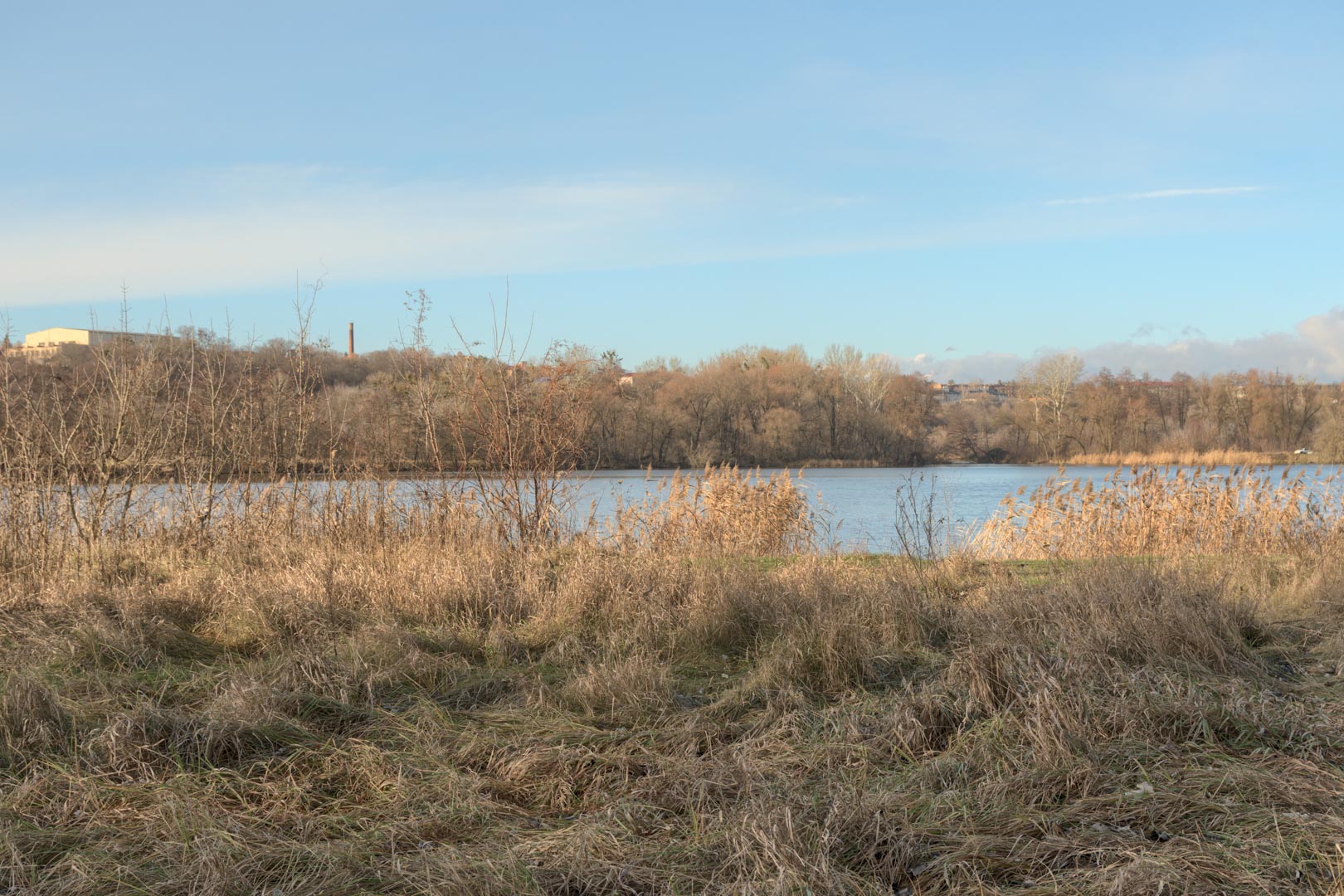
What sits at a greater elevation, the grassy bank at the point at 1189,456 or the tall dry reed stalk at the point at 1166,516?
the tall dry reed stalk at the point at 1166,516

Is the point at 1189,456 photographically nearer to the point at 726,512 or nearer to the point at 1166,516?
the point at 1166,516

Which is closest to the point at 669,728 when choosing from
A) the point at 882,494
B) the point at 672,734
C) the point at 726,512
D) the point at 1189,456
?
the point at 672,734

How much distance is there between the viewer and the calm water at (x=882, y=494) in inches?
429

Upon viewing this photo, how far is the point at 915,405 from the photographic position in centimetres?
5262

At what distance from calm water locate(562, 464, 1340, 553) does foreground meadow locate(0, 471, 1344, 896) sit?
243 cm

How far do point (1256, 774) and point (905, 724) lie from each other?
4.23 ft

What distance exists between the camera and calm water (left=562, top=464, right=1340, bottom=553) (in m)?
10.9

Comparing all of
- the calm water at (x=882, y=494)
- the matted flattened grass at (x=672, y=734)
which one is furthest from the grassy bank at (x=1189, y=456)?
the matted flattened grass at (x=672, y=734)

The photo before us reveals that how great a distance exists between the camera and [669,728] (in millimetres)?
4203

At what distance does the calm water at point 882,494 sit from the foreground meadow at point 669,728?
2.43 meters

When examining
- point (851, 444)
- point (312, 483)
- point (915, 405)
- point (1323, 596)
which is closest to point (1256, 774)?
point (1323, 596)

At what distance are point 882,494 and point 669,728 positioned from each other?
22.0 m

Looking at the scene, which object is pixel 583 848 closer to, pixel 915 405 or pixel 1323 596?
pixel 1323 596

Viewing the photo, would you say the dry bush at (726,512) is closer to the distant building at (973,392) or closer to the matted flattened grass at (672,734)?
the matted flattened grass at (672,734)
